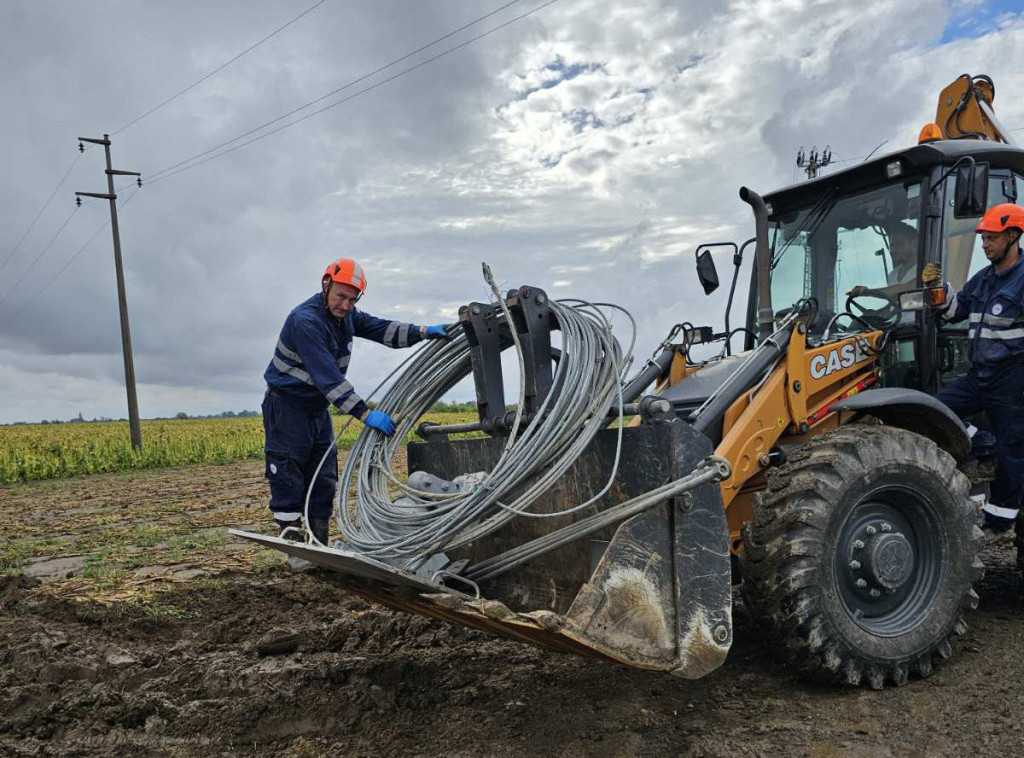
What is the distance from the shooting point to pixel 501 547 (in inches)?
183

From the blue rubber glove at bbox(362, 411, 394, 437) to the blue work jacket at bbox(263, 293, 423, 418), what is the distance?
19cm

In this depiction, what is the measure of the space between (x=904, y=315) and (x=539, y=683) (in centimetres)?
299

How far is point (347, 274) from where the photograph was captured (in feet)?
17.0

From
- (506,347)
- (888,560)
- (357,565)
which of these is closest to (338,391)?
(506,347)

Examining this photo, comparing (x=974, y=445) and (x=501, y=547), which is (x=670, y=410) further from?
(x=974, y=445)

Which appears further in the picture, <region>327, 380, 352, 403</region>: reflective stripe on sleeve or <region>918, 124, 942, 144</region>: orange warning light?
<region>918, 124, 942, 144</region>: orange warning light

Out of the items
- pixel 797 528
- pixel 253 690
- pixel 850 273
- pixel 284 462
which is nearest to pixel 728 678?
pixel 797 528

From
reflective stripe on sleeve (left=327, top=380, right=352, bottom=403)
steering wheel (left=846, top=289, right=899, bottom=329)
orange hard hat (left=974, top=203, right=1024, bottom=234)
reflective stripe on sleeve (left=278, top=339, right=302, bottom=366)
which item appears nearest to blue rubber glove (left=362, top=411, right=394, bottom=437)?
reflective stripe on sleeve (left=327, top=380, right=352, bottom=403)

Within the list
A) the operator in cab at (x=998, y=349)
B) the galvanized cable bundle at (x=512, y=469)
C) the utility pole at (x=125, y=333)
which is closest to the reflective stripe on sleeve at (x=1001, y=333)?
the operator in cab at (x=998, y=349)

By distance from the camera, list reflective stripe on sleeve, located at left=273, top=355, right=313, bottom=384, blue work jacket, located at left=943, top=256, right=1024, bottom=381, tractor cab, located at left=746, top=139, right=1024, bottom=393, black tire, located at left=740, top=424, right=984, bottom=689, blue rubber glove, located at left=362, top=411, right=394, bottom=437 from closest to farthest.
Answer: black tire, located at left=740, top=424, right=984, bottom=689 < blue rubber glove, located at left=362, top=411, right=394, bottom=437 < blue work jacket, located at left=943, top=256, right=1024, bottom=381 < tractor cab, located at left=746, top=139, right=1024, bottom=393 < reflective stripe on sleeve, located at left=273, top=355, right=313, bottom=384

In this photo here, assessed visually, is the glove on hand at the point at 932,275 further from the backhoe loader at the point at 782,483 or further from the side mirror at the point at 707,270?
the side mirror at the point at 707,270

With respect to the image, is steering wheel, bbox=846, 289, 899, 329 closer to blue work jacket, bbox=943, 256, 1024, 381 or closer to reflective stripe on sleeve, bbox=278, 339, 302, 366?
blue work jacket, bbox=943, 256, 1024, 381

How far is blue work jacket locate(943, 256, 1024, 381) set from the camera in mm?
4719

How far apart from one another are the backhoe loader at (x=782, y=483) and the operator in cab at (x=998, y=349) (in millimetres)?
145
